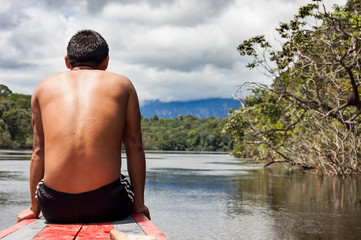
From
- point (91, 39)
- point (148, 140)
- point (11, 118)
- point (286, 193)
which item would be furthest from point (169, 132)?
point (91, 39)

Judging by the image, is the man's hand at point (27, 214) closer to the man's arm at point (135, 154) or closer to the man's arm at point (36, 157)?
the man's arm at point (36, 157)

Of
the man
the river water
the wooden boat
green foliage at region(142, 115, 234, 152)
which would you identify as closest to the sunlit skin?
the man

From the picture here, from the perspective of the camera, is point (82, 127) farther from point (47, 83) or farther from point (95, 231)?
point (95, 231)

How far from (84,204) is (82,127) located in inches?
16.7

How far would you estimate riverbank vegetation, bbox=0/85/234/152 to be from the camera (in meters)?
72.4

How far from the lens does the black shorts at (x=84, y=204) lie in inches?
99.2

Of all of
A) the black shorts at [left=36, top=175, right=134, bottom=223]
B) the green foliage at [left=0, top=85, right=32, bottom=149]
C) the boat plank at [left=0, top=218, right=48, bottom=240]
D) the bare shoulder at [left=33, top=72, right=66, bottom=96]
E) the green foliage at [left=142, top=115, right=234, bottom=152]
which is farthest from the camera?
the green foliage at [left=142, top=115, right=234, bottom=152]

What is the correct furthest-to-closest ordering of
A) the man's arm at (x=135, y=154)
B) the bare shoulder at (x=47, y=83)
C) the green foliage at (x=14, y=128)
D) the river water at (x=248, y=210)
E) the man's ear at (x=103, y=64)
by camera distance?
the green foliage at (x=14, y=128)
the river water at (x=248, y=210)
the man's ear at (x=103, y=64)
the man's arm at (x=135, y=154)
the bare shoulder at (x=47, y=83)

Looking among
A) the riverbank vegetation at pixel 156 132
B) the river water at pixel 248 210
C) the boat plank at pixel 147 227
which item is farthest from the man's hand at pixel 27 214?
the riverbank vegetation at pixel 156 132

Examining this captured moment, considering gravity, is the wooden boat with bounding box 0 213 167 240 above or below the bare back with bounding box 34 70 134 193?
below

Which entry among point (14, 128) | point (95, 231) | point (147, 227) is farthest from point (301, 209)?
point (14, 128)

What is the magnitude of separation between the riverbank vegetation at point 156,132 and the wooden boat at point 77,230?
70829mm

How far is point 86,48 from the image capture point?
2.85 m

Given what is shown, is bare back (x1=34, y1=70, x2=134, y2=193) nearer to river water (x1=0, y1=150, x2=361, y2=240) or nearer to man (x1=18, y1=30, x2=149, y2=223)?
Result: man (x1=18, y1=30, x2=149, y2=223)
